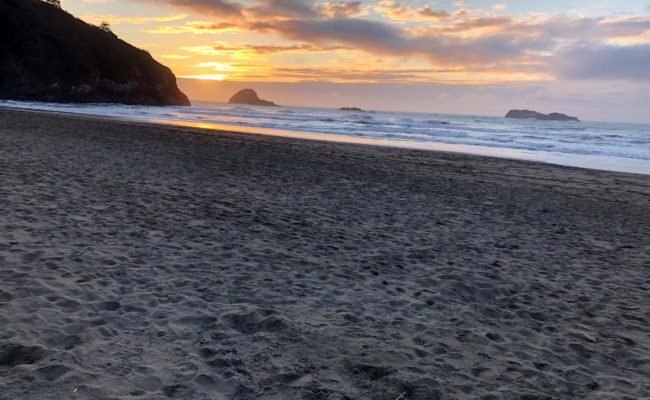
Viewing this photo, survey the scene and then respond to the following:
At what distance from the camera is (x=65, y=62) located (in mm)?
67125

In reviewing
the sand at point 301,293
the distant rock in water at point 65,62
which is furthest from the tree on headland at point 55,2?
the sand at point 301,293

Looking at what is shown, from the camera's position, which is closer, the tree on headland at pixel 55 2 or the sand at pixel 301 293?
the sand at pixel 301 293

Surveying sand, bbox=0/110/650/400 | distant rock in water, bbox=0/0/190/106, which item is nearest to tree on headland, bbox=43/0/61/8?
distant rock in water, bbox=0/0/190/106

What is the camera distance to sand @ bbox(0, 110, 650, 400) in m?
3.77

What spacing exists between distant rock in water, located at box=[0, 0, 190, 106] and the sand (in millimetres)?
58891

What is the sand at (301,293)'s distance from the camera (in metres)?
3.77

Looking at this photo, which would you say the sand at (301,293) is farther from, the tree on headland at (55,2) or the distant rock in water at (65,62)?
the tree on headland at (55,2)

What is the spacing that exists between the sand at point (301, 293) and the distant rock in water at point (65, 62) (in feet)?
193

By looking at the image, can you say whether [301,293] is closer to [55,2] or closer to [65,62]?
[65,62]

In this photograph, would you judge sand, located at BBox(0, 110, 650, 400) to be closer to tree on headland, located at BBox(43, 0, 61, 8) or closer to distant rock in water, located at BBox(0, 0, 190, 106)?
distant rock in water, located at BBox(0, 0, 190, 106)

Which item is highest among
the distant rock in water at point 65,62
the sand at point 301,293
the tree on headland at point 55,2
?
the tree on headland at point 55,2

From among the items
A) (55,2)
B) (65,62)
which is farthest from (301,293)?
(55,2)

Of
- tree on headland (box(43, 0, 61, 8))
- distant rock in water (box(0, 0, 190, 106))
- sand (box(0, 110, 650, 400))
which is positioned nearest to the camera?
sand (box(0, 110, 650, 400))

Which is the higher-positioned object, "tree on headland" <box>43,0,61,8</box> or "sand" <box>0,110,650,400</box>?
"tree on headland" <box>43,0,61,8</box>
